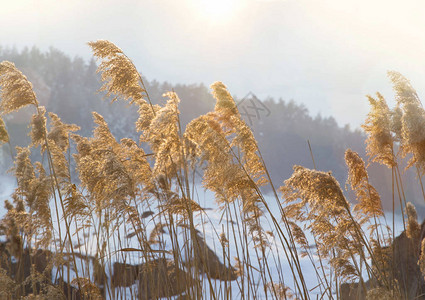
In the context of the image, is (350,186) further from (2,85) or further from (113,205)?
(2,85)

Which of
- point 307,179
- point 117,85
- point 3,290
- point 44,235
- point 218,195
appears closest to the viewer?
point 307,179

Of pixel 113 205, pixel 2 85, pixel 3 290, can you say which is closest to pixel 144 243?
pixel 113 205

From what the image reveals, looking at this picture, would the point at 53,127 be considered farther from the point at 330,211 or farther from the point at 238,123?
the point at 330,211

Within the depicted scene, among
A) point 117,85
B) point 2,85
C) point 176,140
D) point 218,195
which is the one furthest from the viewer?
point 218,195

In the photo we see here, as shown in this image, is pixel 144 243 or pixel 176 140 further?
pixel 144 243

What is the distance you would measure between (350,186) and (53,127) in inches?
120

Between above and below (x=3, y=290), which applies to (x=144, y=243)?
above

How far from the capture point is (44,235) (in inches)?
159

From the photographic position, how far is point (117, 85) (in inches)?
119

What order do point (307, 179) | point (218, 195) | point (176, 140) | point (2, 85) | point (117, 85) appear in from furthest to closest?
point (218, 195), point (2, 85), point (117, 85), point (176, 140), point (307, 179)

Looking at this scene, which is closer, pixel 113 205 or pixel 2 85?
pixel 113 205

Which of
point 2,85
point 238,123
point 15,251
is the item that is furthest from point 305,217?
point 15,251

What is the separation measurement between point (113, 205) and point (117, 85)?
855 millimetres

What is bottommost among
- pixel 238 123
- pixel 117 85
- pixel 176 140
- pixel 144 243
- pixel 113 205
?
pixel 144 243
